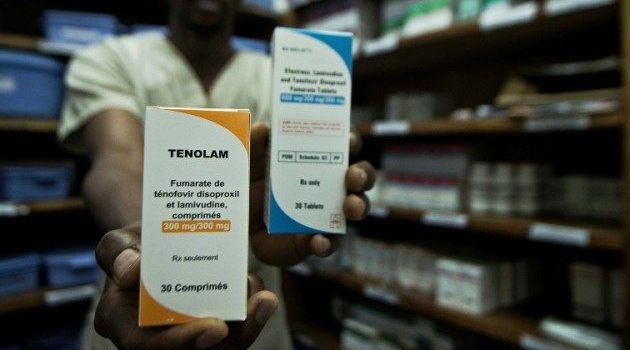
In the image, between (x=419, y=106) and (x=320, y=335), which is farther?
(x=320, y=335)

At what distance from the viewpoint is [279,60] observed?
18.4 inches

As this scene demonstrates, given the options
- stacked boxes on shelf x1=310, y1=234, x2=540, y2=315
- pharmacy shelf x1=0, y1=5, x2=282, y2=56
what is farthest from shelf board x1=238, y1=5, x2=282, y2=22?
stacked boxes on shelf x1=310, y1=234, x2=540, y2=315

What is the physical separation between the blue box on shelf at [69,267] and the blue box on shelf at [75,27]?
0.99 meters

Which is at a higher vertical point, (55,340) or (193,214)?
(193,214)

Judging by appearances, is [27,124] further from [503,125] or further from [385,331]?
[503,125]

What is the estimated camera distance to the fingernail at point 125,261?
348mm

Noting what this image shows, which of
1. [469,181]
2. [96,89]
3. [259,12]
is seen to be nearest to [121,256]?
[96,89]

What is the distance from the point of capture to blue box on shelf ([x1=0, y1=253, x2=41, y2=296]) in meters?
1.82

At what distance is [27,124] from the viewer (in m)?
1.90

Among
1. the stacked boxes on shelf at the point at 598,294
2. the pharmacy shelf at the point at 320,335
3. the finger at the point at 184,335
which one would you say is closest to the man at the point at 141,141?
the finger at the point at 184,335

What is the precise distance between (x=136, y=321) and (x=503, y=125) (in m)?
1.35

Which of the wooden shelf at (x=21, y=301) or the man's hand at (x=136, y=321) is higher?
the man's hand at (x=136, y=321)

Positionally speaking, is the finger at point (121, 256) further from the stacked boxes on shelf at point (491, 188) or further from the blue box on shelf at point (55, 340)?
the blue box on shelf at point (55, 340)

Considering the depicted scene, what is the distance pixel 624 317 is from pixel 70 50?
2373 mm
